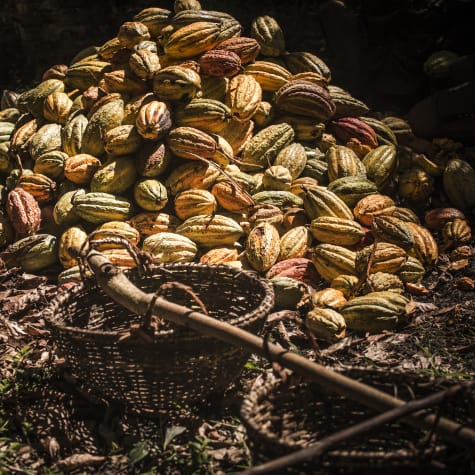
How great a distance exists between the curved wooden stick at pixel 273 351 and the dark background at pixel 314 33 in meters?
4.99

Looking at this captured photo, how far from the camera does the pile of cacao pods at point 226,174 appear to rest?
3535mm

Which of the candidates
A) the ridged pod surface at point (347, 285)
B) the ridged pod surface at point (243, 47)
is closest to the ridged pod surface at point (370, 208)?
the ridged pod surface at point (347, 285)

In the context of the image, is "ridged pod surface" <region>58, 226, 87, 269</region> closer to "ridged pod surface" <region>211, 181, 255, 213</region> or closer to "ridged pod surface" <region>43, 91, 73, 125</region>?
"ridged pod surface" <region>211, 181, 255, 213</region>

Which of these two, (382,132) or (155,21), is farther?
(382,132)

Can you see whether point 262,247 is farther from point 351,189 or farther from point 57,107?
point 57,107

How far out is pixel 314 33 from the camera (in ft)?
24.3

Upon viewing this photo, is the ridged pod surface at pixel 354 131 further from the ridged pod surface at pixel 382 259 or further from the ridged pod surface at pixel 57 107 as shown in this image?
the ridged pod surface at pixel 57 107

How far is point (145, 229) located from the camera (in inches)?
147

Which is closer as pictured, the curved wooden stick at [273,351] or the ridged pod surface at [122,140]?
A: the curved wooden stick at [273,351]

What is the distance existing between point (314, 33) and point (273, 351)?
6.41m

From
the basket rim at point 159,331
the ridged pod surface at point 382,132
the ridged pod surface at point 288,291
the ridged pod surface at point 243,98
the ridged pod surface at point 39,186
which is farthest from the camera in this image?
the ridged pod surface at point 382,132

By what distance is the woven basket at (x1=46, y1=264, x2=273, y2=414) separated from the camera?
212cm

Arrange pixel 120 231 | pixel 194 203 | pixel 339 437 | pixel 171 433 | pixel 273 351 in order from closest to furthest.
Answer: pixel 339 437 → pixel 273 351 → pixel 171 433 → pixel 120 231 → pixel 194 203

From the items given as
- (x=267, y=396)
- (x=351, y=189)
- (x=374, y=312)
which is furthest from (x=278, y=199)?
(x=267, y=396)
